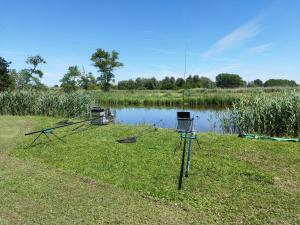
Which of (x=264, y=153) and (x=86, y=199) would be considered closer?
(x=86, y=199)

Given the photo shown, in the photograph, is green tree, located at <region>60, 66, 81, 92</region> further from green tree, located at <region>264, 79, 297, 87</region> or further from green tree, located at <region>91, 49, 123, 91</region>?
green tree, located at <region>264, 79, 297, 87</region>

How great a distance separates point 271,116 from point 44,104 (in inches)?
450

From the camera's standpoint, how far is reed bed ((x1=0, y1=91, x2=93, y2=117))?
1469cm

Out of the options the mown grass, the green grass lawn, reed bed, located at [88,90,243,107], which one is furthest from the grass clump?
reed bed, located at [88,90,243,107]

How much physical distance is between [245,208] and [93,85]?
127 ft

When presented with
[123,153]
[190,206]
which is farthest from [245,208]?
[123,153]

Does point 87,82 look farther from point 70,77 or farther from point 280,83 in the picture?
point 280,83

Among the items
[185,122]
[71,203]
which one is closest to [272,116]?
[185,122]

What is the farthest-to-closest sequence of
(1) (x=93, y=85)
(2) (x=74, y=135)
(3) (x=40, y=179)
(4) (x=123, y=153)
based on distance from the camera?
(1) (x=93, y=85), (2) (x=74, y=135), (4) (x=123, y=153), (3) (x=40, y=179)

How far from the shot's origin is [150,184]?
4.60 meters

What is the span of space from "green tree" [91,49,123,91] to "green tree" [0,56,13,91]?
51.8ft

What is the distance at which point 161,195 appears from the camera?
165 inches

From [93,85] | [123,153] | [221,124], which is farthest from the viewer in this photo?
[93,85]

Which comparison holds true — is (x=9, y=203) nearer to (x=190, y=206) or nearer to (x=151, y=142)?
(x=190, y=206)
